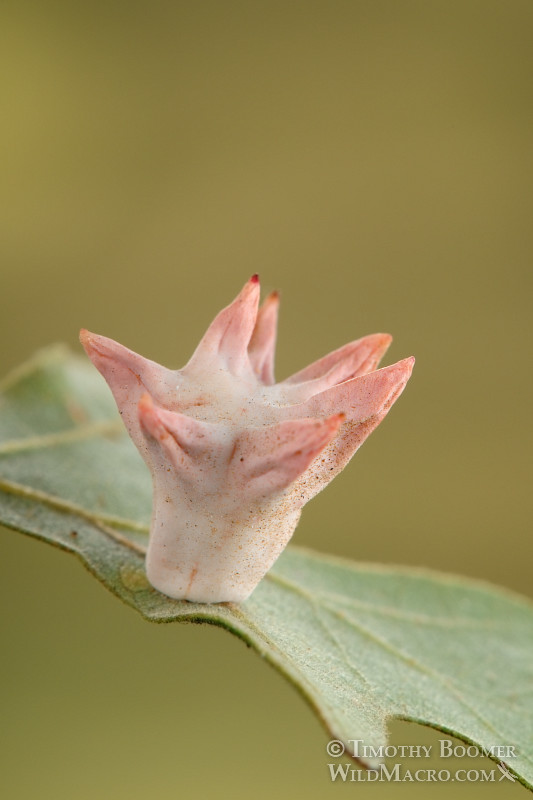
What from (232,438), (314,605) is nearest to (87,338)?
(232,438)

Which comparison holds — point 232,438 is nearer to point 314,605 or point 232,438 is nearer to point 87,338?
point 87,338

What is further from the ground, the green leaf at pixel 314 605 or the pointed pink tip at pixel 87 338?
the pointed pink tip at pixel 87 338

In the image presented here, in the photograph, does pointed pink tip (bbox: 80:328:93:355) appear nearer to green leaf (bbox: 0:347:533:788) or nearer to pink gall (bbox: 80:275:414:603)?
pink gall (bbox: 80:275:414:603)

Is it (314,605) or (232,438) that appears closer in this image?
(232,438)

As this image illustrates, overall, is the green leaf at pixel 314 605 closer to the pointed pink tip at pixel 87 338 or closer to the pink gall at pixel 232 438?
the pink gall at pixel 232 438

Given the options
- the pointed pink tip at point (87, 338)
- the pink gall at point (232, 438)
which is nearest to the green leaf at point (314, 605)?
the pink gall at point (232, 438)

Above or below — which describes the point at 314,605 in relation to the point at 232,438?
below

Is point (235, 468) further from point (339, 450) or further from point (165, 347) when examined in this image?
point (165, 347)

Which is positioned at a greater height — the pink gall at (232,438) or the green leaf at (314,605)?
the pink gall at (232,438)

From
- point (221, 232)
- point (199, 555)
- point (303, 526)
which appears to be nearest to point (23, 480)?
point (199, 555)

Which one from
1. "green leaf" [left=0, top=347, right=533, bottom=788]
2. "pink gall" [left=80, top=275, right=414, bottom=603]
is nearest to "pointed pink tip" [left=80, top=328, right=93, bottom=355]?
"pink gall" [left=80, top=275, right=414, bottom=603]
